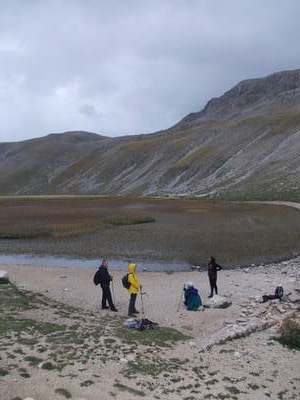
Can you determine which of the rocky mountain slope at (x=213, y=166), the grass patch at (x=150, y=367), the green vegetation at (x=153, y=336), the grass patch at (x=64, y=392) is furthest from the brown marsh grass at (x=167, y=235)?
the grass patch at (x=64, y=392)

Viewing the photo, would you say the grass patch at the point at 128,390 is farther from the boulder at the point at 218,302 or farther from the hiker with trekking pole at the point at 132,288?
the boulder at the point at 218,302

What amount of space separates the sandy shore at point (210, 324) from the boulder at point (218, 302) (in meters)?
0.49

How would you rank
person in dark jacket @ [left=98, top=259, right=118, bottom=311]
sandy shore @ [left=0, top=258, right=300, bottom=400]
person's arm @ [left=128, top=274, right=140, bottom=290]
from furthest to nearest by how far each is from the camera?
person in dark jacket @ [left=98, top=259, right=118, bottom=311] < person's arm @ [left=128, top=274, right=140, bottom=290] < sandy shore @ [left=0, top=258, right=300, bottom=400]

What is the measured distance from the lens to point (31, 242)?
49.0 m

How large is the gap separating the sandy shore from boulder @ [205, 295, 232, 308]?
0.49 meters

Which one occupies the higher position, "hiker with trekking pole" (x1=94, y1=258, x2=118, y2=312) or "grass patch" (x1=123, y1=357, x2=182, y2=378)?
"hiker with trekking pole" (x1=94, y1=258, x2=118, y2=312)

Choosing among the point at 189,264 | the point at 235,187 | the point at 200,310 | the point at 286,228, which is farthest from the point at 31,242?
the point at 235,187

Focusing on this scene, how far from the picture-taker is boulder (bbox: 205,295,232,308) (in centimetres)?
2450

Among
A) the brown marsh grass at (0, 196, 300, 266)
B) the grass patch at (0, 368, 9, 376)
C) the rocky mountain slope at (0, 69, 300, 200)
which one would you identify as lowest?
the grass patch at (0, 368, 9, 376)

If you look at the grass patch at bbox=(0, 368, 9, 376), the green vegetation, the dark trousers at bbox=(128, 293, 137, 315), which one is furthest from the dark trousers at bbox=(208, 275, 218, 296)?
the grass patch at bbox=(0, 368, 9, 376)

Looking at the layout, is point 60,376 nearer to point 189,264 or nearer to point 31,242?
point 189,264

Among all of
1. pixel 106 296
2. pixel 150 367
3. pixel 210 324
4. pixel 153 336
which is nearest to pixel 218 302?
pixel 210 324

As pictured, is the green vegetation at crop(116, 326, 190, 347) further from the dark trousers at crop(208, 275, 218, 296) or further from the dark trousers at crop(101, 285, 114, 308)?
the dark trousers at crop(208, 275, 218, 296)

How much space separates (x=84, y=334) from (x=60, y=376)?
3.94 meters
